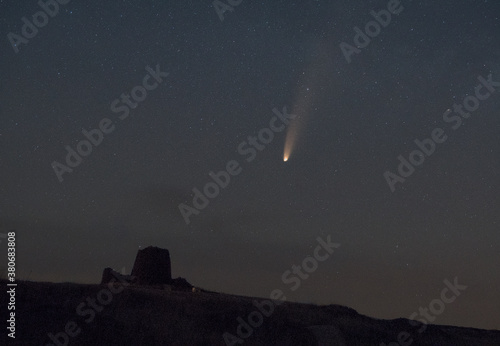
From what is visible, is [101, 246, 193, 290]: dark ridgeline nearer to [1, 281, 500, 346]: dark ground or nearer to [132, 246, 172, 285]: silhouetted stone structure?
[132, 246, 172, 285]: silhouetted stone structure

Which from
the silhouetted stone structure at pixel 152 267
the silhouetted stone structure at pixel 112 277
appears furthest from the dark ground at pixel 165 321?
the silhouetted stone structure at pixel 112 277

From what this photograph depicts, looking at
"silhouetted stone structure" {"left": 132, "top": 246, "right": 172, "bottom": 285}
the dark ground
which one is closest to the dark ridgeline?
"silhouetted stone structure" {"left": 132, "top": 246, "right": 172, "bottom": 285}

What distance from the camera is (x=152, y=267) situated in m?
36.2

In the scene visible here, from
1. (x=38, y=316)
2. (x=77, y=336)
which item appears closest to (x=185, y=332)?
(x=77, y=336)

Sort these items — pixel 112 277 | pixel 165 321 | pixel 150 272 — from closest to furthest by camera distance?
pixel 165 321
pixel 150 272
pixel 112 277

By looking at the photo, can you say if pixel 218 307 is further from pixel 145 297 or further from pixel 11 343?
pixel 11 343

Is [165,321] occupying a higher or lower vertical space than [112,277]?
lower

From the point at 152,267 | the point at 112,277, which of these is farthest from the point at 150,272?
the point at 112,277

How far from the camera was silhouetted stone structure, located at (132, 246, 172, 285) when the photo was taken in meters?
35.9

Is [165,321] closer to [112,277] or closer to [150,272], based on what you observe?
[150,272]

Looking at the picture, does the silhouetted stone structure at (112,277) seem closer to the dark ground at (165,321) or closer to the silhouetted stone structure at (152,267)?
the silhouetted stone structure at (152,267)

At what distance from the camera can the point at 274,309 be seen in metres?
23.9

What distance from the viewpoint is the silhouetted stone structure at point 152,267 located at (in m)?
35.9

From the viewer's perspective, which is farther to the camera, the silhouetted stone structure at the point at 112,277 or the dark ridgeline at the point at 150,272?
the silhouetted stone structure at the point at 112,277
